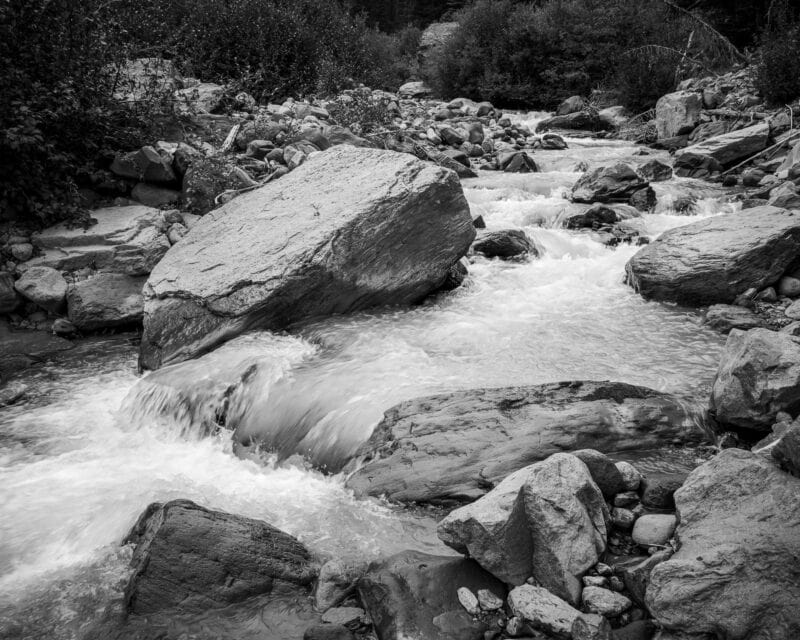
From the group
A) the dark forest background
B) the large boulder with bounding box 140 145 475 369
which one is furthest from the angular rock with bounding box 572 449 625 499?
the dark forest background

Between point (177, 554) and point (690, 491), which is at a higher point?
point (690, 491)

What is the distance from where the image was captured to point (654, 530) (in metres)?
3.01

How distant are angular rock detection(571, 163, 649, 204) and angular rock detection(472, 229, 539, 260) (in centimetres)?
240

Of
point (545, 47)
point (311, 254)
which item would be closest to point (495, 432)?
point (311, 254)

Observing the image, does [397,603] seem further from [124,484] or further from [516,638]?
[124,484]

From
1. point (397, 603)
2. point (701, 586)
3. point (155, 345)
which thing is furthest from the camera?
point (155, 345)

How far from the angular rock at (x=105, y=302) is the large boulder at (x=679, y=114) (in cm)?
1265

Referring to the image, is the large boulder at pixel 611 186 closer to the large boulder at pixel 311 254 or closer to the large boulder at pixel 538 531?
→ the large boulder at pixel 311 254

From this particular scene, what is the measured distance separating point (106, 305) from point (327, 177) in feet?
9.77

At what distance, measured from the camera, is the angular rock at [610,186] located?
991 centimetres

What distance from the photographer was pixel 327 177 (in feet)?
23.6

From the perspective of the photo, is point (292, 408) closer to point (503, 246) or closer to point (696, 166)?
point (503, 246)

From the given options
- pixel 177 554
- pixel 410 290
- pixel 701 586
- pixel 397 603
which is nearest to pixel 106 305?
pixel 410 290

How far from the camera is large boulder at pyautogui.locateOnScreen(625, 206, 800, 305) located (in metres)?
6.33
